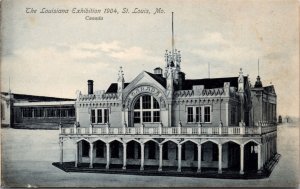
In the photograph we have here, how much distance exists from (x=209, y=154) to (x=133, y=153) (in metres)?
1.98

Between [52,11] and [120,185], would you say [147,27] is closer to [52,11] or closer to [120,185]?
[52,11]

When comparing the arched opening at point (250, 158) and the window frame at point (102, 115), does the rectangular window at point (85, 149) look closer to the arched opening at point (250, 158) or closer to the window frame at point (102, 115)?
the window frame at point (102, 115)

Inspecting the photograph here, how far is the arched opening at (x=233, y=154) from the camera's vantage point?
37.7ft

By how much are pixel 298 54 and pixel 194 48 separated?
2.50 metres

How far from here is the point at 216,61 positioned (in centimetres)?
1145

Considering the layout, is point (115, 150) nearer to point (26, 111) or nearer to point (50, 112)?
point (50, 112)

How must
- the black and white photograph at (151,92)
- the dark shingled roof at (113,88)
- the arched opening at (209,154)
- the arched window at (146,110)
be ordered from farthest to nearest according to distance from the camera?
the arched window at (146,110)
the dark shingled roof at (113,88)
the arched opening at (209,154)
the black and white photograph at (151,92)

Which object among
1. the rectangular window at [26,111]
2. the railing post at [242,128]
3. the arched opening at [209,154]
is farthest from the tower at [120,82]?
the railing post at [242,128]

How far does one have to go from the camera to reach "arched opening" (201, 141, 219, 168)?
38.7 feet

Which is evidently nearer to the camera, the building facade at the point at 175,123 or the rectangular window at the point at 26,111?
the building facade at the point at 175,123

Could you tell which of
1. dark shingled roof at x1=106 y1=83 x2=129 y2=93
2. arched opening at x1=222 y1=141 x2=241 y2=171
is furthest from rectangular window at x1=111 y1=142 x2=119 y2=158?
arched opening at x1=222 y1=141 x2=241 y2=171

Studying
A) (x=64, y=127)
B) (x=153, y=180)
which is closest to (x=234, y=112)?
(x=153, y=180)

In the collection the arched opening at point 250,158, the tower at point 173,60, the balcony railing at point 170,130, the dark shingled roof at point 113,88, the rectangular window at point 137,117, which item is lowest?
the arched opening at point 250,158

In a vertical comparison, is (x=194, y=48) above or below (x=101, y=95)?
above
